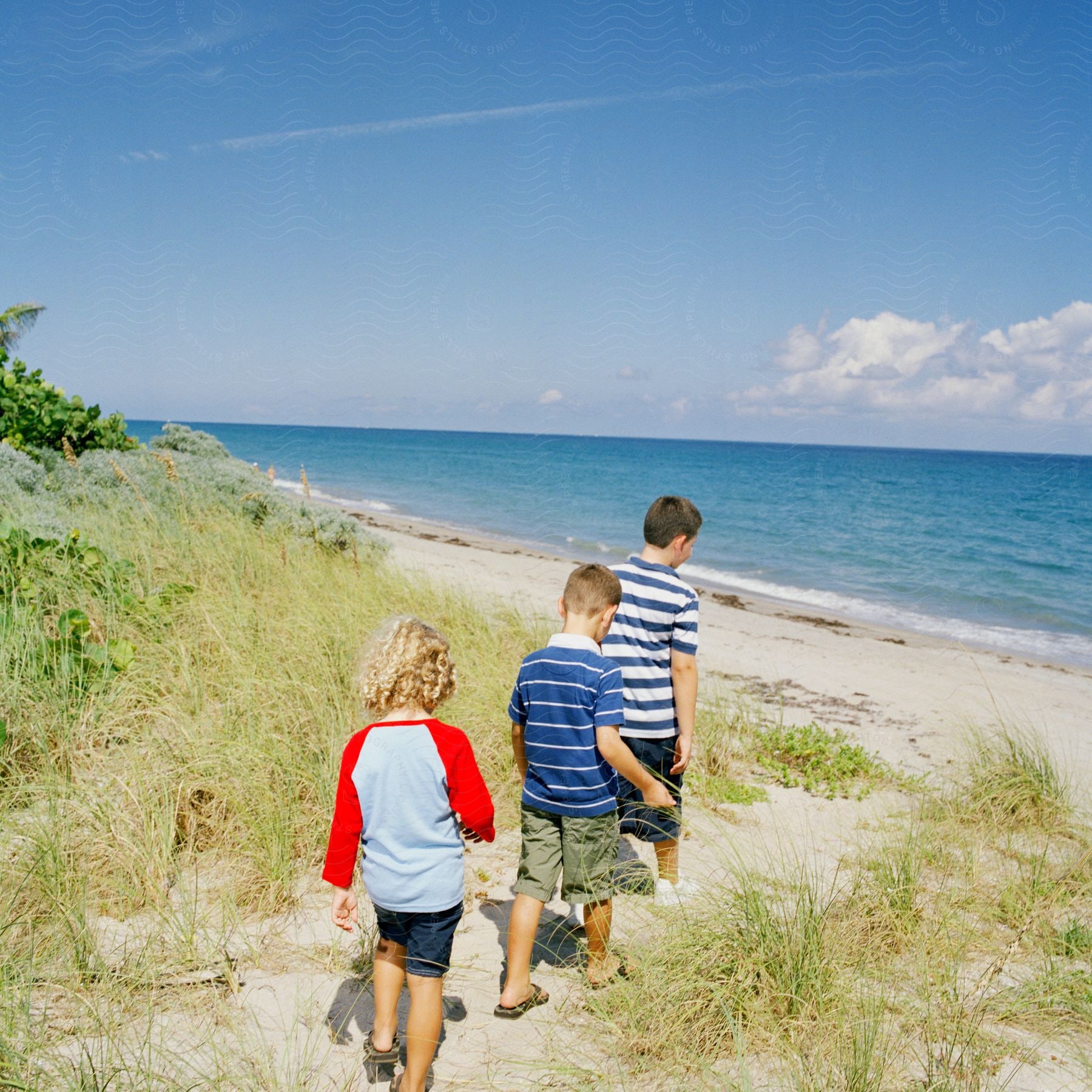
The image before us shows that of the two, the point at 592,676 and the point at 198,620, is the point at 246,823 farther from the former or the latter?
the point at 198,620

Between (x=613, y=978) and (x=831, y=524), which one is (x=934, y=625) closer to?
(x=613, y=978)

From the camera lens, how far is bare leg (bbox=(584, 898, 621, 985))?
2762mm

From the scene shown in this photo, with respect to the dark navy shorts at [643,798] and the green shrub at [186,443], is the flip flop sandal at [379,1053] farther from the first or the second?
the green shrub at [186,443]

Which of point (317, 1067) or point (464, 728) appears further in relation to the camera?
point (464, 728)

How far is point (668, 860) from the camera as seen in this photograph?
3.43m

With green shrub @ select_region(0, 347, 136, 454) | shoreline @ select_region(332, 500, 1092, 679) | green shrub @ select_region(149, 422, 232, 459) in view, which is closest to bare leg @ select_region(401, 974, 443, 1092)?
green shrub @ select_region(0, 347, 136, 454)

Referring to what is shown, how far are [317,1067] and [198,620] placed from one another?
3.38 meters

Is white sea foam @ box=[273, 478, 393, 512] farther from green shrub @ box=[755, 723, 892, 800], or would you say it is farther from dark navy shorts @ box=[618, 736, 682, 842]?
dark navy shorts @ box=[618, 736, 682, 842]

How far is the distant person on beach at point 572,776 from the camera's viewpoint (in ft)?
8.97

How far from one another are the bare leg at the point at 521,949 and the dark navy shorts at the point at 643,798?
2.23 feet

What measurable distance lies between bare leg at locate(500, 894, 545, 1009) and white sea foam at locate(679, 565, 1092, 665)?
1223 centimetres

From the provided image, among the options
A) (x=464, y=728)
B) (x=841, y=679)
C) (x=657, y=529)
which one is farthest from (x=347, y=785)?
(x=841, y=679)

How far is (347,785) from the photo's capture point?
2391 mm

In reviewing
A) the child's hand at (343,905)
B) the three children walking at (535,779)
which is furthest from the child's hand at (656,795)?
the child's hand at (343,905)
